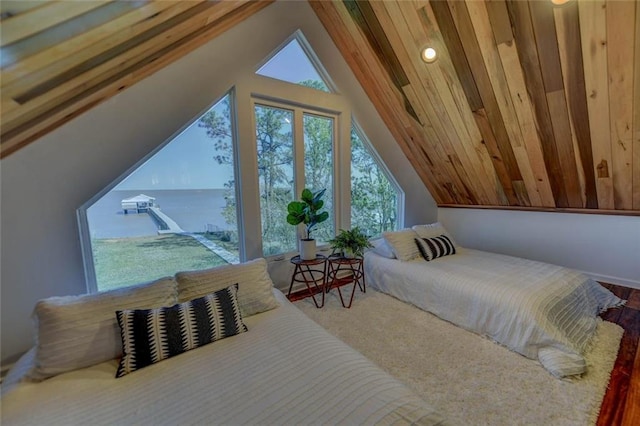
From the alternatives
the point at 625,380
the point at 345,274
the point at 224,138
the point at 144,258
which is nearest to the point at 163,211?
the point at 144,258

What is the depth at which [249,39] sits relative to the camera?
250 cm

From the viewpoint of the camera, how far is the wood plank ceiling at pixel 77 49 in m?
0.80

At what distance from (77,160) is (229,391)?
76.4 inches

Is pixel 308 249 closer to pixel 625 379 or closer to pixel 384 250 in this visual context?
pixel 384 250

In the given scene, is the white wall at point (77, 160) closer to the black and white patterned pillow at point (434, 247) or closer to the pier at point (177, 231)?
the pier at point (177, 231)

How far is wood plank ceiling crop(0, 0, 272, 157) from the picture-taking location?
0.80m

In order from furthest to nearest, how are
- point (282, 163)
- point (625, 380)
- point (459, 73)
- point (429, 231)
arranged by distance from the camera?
point (429, 231) → point (282, 163) → point (459, 73) → point (625, 380)

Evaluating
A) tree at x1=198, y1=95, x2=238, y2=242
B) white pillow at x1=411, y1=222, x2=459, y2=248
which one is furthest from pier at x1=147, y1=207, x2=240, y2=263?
white pillow at x1=411, y1=222, x2=459, y2=248

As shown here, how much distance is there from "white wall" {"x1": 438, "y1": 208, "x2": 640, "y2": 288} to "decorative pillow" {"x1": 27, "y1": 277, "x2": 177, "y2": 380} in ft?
15.0

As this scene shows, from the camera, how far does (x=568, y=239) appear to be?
3346 mm

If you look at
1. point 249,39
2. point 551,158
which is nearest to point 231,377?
point 249,39

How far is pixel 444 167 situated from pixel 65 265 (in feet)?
14.1

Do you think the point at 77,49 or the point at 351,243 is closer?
the point at 77,49

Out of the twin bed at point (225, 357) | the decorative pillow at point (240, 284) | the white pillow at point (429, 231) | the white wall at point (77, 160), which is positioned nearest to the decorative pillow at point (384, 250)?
the white pillow at point (429, 231)
